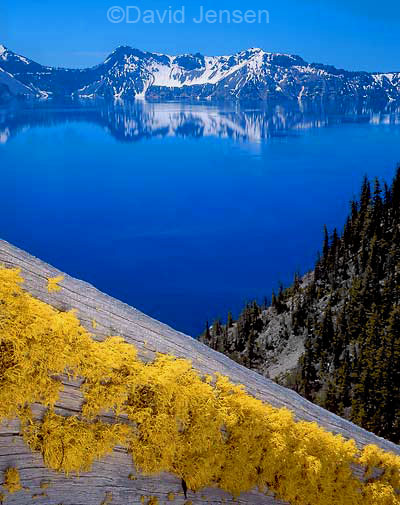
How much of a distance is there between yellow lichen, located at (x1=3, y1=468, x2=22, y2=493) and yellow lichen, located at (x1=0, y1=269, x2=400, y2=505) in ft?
0.45

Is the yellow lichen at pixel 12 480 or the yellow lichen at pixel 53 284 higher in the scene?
the yellow lichen at pixel 53 284

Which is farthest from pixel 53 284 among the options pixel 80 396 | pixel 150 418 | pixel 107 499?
pixel 107 499

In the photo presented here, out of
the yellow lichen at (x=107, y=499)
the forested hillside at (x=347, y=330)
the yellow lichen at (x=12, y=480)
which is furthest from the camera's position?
the forested hillside at (x=347, y=330)

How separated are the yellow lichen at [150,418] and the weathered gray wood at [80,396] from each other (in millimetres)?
61

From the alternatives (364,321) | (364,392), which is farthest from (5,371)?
(364,321)

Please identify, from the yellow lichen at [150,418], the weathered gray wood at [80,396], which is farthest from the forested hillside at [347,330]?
the weathered gray wood at [80,396]

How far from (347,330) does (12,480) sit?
292ft

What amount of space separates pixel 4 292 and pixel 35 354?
32cm

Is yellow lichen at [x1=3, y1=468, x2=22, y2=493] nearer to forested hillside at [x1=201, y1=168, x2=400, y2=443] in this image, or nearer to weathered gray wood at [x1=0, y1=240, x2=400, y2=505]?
weathered gray wood at [x1=0, y1=240, x2=400, y2=505]

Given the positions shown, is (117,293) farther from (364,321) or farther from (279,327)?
(364,321)

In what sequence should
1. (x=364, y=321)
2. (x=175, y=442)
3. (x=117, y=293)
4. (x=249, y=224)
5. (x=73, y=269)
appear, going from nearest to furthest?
(x=175, y=442) < (x=364, y=321) < (x=117, y=293) < (x=73, y=269) < (x=249, y=224)

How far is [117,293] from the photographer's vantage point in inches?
5694

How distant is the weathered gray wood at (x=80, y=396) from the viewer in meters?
2.07

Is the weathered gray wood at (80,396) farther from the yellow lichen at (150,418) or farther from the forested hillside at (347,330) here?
the forested hillside at (347,330)
